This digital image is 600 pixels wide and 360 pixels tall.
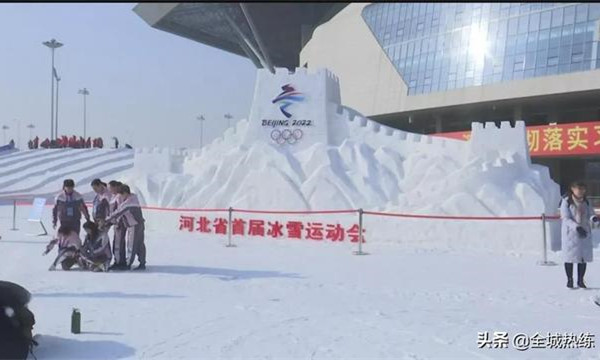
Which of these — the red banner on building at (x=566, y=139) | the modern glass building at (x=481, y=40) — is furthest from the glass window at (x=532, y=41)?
the red banner on building at (x=566, y=139)

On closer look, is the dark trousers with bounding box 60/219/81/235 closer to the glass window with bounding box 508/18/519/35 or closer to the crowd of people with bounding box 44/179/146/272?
the crowd of people with bounding box 44/179/146/272

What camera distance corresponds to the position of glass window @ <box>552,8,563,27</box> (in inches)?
1133

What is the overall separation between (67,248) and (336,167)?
7.64 metres

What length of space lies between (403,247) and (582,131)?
16527mm

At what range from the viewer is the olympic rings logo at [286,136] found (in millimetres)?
15789

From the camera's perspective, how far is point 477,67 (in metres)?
32.2

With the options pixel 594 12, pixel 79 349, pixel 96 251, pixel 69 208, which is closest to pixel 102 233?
pixel 96 251

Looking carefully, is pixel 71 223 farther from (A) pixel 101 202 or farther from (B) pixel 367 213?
(B) pixel 367 213

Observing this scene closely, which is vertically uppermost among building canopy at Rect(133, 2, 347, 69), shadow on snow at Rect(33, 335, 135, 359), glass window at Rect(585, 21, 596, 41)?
building canopy at Rect(133, 2, 347, 69)

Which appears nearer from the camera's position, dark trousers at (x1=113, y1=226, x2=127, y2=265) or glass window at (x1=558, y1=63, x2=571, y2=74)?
dark trousers at (x1=113, y1=226, x2=127, y2=265)

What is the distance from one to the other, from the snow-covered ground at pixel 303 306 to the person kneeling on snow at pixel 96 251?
1.11 ft

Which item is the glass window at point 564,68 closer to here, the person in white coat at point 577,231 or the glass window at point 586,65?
the glass window at point 586,65

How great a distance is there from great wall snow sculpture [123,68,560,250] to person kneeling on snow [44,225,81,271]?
6.53 meters

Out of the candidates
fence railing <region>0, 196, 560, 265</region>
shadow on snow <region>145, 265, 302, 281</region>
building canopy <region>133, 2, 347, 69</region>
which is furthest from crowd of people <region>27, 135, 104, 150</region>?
shadow on snow <region>145, 265, 302, 281</region>
